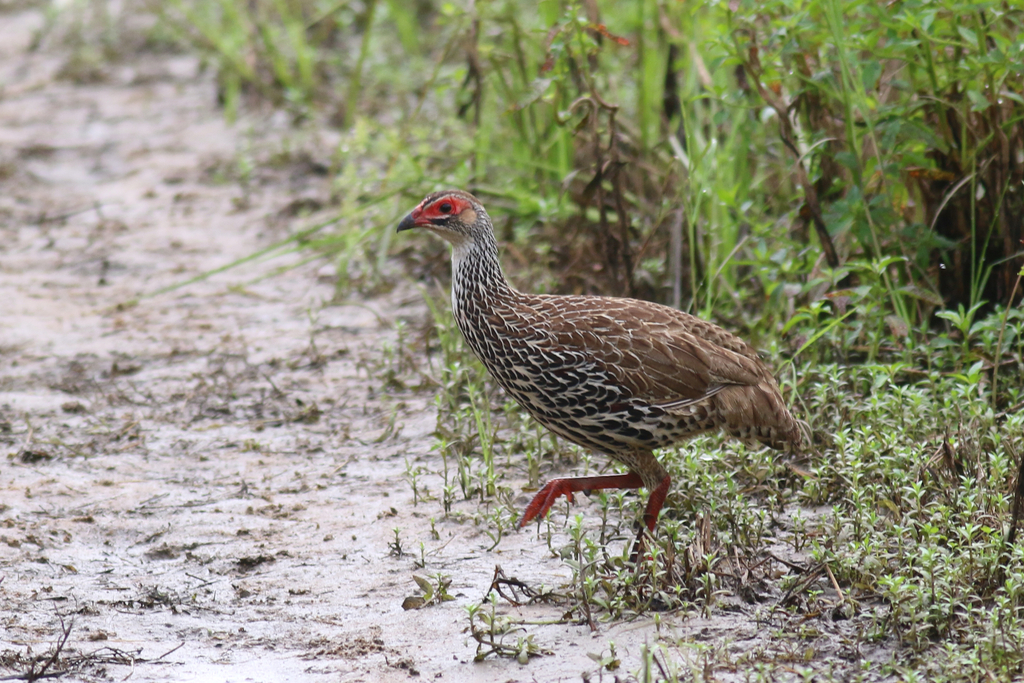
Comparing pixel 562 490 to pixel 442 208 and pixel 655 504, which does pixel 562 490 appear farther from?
pixel 442 208

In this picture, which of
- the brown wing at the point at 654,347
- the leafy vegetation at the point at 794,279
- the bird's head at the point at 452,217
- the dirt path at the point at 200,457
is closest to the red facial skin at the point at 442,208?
the bird's head at the point at 452,217

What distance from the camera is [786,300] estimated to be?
5.80m

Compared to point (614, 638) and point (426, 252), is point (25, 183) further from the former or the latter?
point (614, 638)

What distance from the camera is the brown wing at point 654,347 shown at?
173 inches


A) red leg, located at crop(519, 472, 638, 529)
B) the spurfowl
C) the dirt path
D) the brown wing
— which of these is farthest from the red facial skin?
red leg, located at crop(519, 472, 638, 529)

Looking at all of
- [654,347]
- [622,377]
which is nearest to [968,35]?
[654,347]

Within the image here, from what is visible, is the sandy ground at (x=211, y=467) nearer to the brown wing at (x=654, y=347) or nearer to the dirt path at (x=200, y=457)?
the dirt path at (x=200, y=457)

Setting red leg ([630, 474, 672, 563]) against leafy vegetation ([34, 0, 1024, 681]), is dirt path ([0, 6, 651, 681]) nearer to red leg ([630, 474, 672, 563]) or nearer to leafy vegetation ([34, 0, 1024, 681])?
leafy vegetation ([34, 0, 1024, 681])

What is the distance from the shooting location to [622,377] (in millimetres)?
4352

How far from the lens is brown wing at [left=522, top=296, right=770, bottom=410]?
4.39 m

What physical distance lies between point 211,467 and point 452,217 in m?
1.64

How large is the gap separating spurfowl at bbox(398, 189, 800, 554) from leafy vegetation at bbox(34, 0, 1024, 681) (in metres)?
0.20

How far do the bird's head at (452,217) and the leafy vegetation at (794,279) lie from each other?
796 millimetres

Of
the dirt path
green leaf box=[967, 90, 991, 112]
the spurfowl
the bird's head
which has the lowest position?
the dirt path
